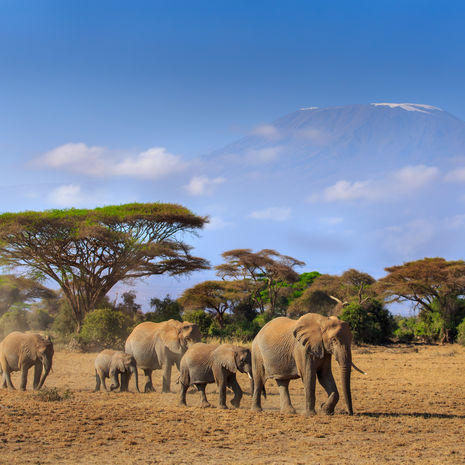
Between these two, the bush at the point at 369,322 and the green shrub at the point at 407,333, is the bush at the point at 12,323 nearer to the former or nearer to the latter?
the bush at the point at 369,322

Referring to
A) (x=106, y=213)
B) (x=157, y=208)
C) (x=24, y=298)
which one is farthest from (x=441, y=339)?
(x=24, y=298)

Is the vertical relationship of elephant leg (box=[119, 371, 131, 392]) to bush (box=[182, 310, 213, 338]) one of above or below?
below

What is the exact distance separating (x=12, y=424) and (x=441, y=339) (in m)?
30.1

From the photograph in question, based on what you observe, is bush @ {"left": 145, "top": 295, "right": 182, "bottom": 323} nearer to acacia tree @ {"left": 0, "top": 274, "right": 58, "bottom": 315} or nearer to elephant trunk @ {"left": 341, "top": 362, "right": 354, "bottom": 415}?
acacia tree @ {"left": 0, "top": 274, "right": 58, "bottom": 315}

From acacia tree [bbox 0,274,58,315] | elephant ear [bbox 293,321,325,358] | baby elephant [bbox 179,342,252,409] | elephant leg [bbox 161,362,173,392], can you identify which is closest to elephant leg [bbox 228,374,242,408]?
baby elephant [bbox 179,342,252,409]

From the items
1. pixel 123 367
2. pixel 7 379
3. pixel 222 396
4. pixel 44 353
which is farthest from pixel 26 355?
pixel 222 396

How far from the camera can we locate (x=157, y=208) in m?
36.7

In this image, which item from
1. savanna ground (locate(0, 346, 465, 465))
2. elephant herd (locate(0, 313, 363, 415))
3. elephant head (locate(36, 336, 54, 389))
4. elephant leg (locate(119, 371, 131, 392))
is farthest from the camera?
elephant leg (locate(119, 371, 131, 392))

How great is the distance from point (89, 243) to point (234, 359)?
78.0 ft

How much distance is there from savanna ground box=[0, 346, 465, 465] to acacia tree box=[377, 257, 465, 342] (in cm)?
2081

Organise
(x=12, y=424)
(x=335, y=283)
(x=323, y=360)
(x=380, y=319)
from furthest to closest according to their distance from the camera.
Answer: (x=335, y=283) → (x=380, y=319) → (x=323, y=360) → (x=12, y=424)

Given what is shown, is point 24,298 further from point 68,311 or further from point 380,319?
point 380,319

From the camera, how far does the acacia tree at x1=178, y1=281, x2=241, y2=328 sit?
3881 centimetres

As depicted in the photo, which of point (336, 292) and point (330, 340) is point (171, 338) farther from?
point (336, 292)
